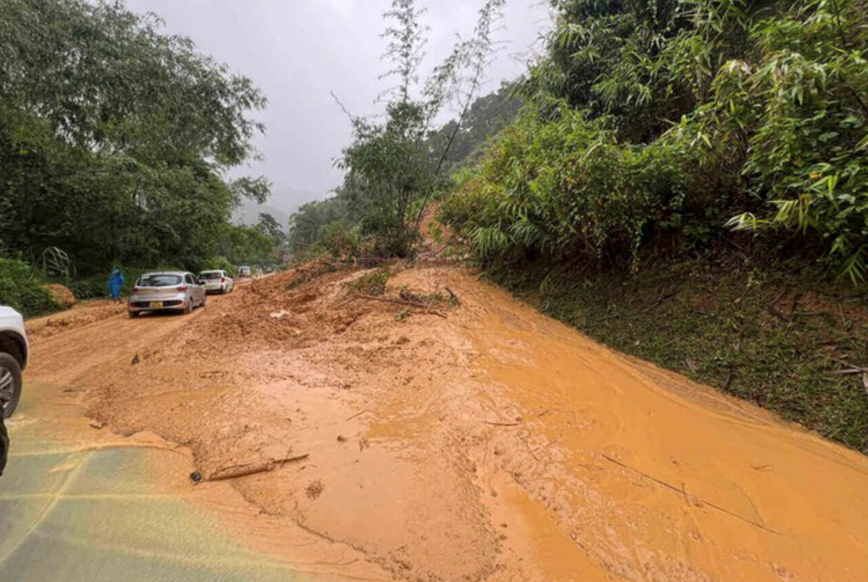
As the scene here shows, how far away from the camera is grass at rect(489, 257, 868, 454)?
316 centimetres

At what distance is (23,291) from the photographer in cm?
1009

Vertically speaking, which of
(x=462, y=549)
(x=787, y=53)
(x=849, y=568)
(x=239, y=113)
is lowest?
(x=849, y=568)

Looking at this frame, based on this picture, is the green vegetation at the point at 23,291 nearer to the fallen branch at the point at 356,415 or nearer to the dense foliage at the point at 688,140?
the fallen branch at the point at 356,415

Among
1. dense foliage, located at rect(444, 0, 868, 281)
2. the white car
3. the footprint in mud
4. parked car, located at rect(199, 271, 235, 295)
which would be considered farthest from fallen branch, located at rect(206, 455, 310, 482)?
parked car, located at rect(199, 271, 235, 295)

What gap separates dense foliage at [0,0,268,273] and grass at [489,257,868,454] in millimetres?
10838

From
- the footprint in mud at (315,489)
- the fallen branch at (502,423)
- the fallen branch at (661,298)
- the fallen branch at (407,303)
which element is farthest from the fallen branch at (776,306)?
the footprint in mud at (315,489)

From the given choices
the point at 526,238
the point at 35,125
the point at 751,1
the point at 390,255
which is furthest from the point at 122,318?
the point at 751,1

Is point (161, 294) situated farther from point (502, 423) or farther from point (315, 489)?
point (502, 423)

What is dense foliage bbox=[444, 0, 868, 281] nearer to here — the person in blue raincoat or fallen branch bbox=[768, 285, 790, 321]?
fallen branch bbox=[768, 285, 790, 321]

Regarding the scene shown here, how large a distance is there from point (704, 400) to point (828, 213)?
6.28 feet

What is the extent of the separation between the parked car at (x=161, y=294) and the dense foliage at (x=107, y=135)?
379 centimetres

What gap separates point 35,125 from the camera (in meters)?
9.18

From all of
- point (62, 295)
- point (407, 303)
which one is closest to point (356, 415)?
point (407, 303)

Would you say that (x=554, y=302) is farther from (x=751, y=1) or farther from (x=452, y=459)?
(x=751, y=1)
